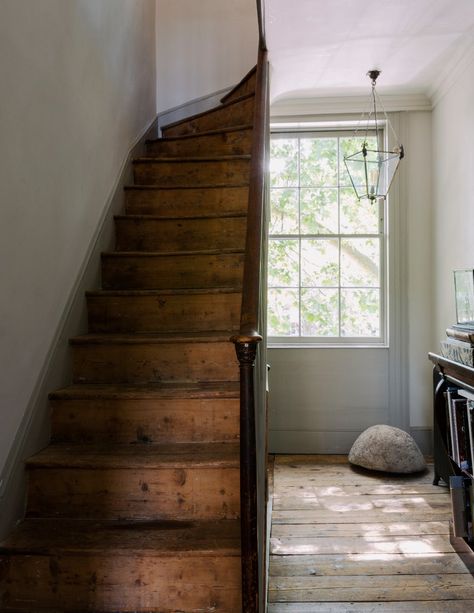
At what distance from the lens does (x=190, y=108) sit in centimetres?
413

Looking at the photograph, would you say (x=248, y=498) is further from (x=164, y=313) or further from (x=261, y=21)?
A: (x=261, y=21)

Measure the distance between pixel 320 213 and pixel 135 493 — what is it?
300 cm

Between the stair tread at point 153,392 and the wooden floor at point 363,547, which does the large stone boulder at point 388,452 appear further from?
the stair tread at point 153,392

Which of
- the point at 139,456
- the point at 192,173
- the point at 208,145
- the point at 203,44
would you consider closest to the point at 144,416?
the point at 139,456

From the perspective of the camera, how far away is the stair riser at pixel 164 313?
2.46 meters

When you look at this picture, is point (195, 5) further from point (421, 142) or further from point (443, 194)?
point (443, 194)

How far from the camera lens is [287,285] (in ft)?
14.0

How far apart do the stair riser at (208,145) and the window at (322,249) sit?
1.05m

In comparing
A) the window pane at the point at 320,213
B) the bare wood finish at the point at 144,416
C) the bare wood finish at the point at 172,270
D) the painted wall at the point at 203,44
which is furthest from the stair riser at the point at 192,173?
the bare wood finish at the point at 144,416

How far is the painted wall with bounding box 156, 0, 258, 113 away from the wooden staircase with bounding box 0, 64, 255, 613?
1.30m

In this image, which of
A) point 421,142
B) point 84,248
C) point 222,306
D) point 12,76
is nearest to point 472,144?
point 421,142

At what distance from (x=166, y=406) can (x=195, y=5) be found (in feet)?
11.6

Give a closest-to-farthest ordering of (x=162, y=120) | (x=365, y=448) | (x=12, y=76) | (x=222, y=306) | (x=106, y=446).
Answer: (x=12, y=76) < (x=106, y=446) < (x=222, y=306) < (x=365, y=448) < (x=162, y=120)

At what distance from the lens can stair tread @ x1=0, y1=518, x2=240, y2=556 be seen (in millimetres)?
1634
